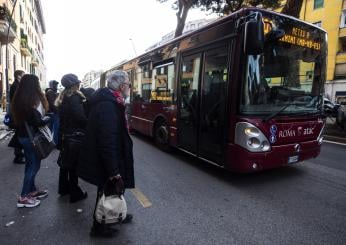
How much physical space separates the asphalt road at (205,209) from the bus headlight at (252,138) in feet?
2.50

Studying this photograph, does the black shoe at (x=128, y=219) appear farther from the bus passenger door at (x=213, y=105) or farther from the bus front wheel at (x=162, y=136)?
the bus front wheel at (x=162, y=136)

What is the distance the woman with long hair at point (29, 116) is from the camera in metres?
3.45

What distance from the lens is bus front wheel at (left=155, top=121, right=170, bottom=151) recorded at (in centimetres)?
675

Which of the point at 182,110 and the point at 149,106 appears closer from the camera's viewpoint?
the point at 182,110

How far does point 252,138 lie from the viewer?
4168mm

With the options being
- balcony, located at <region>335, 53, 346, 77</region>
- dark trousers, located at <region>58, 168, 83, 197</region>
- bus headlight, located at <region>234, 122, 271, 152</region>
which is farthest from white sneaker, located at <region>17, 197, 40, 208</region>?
balcony, located at <region>335, 53, 346, 77</region>

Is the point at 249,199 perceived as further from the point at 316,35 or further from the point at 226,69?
the point at 316,35

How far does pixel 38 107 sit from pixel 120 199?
1835 millimetres

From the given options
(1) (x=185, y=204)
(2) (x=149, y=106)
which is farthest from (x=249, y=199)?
(2) (x=149, y=106)

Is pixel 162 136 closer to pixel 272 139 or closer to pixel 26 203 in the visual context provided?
pixel 272 139

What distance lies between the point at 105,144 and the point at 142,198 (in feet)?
5.65

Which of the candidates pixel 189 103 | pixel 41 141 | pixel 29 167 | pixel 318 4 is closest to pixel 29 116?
pixel 41 141

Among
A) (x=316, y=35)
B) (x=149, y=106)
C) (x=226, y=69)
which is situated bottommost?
(x=149, y=106)

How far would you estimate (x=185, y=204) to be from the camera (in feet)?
12.5
